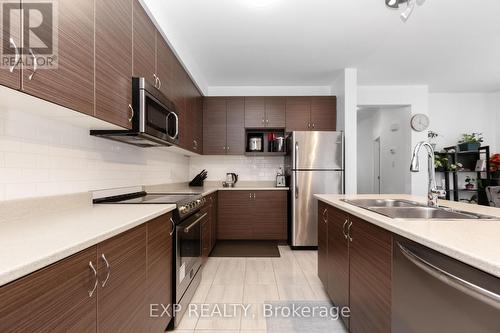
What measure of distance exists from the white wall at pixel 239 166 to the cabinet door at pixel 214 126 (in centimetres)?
30

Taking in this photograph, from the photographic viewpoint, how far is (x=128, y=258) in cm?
107

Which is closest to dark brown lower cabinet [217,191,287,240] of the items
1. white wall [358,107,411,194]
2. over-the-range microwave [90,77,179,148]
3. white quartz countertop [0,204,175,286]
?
over-the-range microwave [90,77,179,148]

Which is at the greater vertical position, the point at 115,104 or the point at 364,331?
the point at 115,104

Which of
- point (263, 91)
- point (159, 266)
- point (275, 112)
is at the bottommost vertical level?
point (159, 266)

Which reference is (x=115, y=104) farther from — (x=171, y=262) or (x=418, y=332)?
(x=418, y=332)

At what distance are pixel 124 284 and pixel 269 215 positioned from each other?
8.91 feet

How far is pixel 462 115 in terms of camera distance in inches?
185

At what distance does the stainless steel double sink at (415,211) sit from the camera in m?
1.19

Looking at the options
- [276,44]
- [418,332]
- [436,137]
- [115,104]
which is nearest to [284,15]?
[276,44]

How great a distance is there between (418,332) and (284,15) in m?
2.48

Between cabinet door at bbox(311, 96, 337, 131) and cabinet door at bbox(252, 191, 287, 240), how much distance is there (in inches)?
48.3

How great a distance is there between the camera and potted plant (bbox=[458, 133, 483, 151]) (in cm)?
428

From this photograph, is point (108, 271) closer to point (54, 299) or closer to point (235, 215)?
point (54, 299)

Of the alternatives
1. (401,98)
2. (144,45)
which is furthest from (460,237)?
(401,98)
